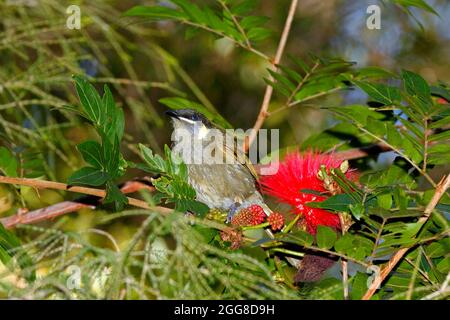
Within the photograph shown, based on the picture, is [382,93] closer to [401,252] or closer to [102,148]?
[401,252]

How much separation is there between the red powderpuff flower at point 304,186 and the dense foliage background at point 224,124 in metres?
0.08

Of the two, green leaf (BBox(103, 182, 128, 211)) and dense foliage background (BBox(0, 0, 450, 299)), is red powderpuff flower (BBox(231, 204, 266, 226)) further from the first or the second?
green leaf (BBox(103, 182, 128, 211))

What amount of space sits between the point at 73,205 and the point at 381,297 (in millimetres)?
1648

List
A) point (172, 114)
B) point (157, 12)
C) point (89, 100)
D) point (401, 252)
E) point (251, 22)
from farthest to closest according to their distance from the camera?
point (172, 114)
point (251, 22)
point (157, 12)
point (89, 100)
point (401, 252)

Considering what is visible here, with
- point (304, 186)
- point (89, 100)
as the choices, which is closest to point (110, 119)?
point (89, 100)

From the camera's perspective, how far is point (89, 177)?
8.13 ft

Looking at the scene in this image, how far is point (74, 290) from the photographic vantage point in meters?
1.81

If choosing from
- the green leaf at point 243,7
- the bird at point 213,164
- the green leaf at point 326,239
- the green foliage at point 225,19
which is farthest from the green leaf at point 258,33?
the green leaf at point 326,239

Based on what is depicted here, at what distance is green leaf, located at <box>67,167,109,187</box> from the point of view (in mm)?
2441

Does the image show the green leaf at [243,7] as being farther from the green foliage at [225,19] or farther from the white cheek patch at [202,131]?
the white cheek patch at [202,131]

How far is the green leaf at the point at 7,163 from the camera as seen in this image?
10.9 ft

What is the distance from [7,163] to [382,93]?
1809 mm

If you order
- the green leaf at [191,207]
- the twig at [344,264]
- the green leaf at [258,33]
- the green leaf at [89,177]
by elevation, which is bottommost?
the twig at [344,264]
